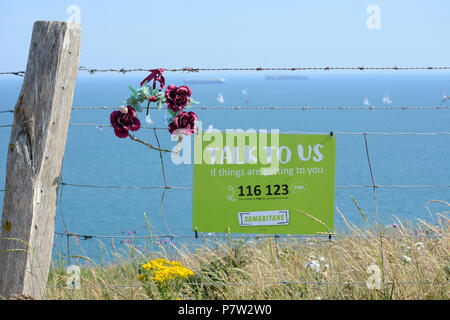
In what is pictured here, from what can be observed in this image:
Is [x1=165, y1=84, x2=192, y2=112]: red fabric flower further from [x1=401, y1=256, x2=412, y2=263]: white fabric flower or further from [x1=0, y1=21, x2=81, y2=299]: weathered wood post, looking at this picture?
[x1=401, y1=256, x2=412, y2=263]: white fabric flower

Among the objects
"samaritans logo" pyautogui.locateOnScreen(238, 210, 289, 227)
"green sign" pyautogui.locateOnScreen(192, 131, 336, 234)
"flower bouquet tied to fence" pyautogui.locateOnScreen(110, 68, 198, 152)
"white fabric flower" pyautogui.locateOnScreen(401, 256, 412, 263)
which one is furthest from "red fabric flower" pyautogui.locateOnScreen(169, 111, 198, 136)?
"white fabric flower" pyautogui.locateOnScreen(401, 256, 412, 263)

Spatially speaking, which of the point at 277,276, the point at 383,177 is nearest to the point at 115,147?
the point at 383,177

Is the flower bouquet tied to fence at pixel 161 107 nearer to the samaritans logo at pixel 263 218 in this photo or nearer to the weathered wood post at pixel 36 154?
the weathered wood post at pixel 36 154

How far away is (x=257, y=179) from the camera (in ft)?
10.1

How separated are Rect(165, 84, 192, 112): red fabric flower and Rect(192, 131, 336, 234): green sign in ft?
0.71

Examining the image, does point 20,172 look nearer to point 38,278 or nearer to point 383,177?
point 38,278

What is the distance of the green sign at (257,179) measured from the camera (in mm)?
3053

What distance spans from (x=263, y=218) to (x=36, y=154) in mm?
1236

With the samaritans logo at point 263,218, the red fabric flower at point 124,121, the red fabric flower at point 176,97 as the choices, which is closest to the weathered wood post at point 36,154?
the red fabric flower at point 124,121

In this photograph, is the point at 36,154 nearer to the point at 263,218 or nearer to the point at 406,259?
the point at 263,218

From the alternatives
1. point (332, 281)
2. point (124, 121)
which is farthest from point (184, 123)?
point (332, 281)

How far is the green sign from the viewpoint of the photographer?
3.05 m

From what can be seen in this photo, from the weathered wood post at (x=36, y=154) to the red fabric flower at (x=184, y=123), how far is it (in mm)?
549
